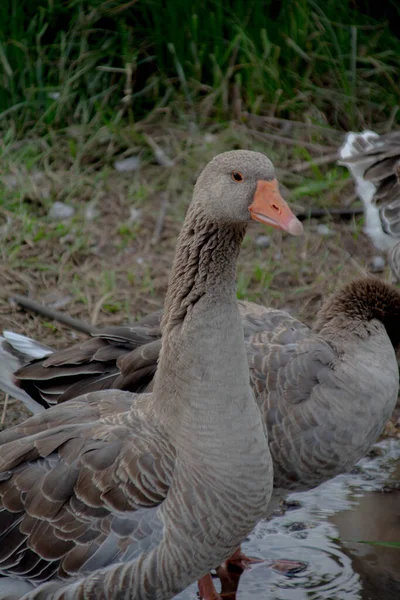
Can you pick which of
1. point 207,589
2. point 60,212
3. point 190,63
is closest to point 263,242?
point 60,212

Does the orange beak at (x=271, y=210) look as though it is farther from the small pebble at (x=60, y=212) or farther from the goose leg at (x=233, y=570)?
the small pebble at (x=60, y=212)

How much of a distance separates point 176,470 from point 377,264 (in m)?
3.40

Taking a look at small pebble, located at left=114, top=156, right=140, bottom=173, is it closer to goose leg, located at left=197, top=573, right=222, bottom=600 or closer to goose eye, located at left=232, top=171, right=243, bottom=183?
goose leg, located at left=197, top=573, right=222, bottom=600

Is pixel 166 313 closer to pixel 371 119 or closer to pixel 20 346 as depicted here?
pixel 20 346

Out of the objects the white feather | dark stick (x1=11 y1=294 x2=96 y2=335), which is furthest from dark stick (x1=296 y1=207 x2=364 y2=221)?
the white feather

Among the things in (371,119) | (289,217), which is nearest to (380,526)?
(289,217)

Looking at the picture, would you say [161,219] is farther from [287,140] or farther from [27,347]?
[27,347]

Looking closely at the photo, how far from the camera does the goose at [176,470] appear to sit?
3367mm

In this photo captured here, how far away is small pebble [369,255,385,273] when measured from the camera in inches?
254

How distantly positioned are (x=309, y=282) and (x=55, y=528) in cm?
330

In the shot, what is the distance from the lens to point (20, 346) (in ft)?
15.0

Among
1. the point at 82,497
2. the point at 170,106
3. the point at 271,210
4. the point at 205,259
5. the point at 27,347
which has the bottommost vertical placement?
the point at 170,106

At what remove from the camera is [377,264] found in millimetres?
6480

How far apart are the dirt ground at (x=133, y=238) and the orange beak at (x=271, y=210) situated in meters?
2.64
